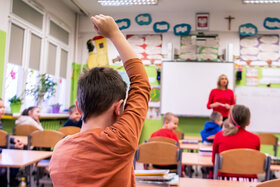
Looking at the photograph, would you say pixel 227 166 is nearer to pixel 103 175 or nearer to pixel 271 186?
pixel 271 186

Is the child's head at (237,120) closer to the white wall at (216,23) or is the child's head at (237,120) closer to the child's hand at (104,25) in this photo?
the child's hand at (104,25)

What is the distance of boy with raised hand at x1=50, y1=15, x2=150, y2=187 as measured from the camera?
0.77 meters

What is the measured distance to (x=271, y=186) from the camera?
3.47ft

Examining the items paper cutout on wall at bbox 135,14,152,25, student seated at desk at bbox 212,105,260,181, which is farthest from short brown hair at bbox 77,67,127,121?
paper cutout on wall at bbox 135,14,152,25

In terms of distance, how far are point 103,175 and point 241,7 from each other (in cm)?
623

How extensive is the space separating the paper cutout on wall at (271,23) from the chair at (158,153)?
510 cm

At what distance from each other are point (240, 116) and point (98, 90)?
1925mm

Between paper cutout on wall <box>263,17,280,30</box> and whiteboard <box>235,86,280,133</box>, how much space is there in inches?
55.0

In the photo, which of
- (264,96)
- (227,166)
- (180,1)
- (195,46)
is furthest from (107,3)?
(227,166)

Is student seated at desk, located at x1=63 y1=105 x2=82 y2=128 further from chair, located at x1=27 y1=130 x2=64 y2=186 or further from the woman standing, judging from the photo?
the woman standing

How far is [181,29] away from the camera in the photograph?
21.5 feet

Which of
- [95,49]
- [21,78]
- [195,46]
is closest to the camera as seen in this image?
[21,78]

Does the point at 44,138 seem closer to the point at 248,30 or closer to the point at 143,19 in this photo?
the point at 143,19

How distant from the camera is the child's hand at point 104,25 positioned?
0.78m
